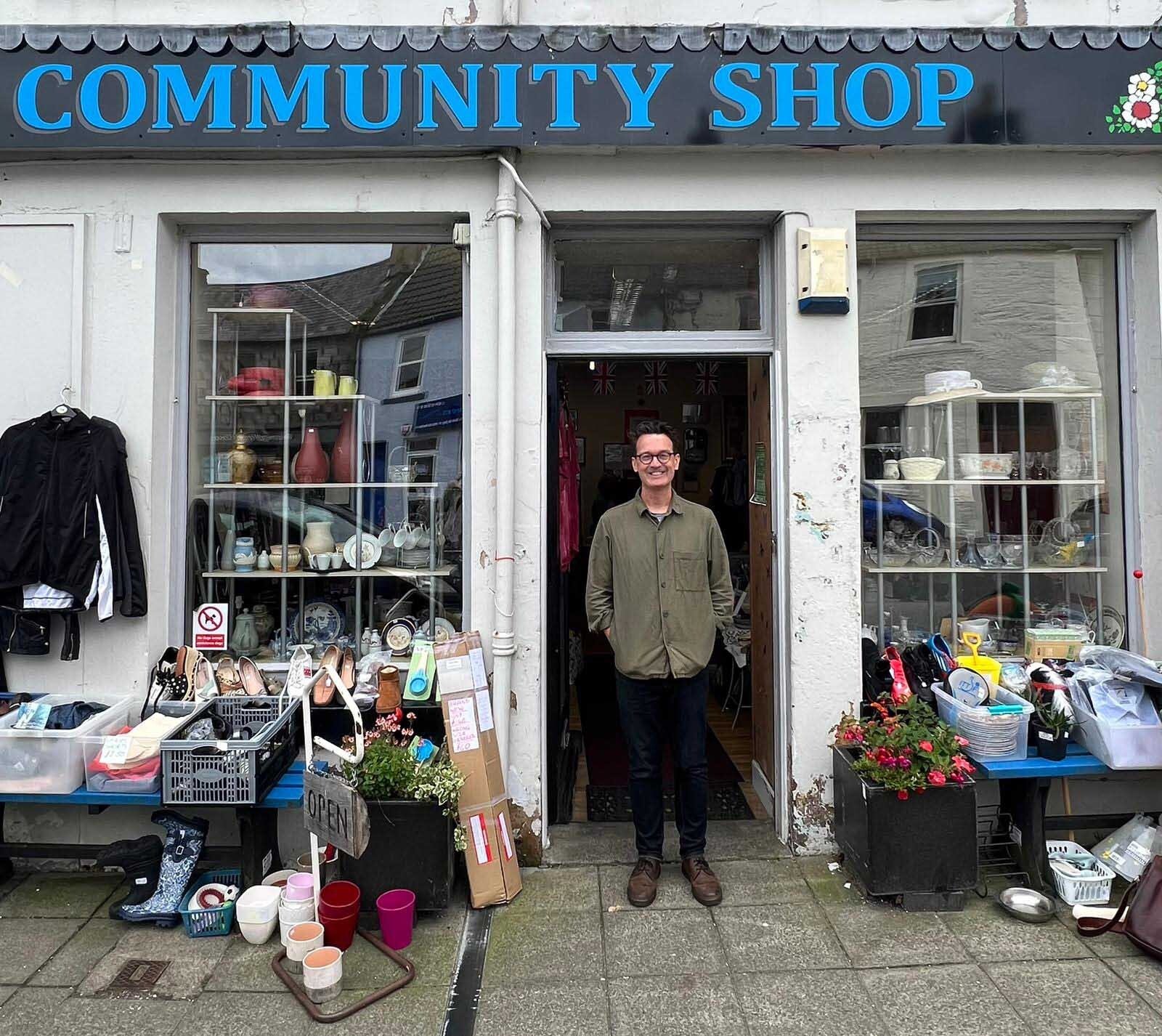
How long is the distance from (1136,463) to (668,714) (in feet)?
9.82

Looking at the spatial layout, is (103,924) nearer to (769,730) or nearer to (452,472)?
(452,472)

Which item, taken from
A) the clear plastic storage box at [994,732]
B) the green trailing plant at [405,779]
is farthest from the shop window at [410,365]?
the clear plastic storage box at [994,732]

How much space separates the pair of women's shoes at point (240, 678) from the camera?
430 centimetres

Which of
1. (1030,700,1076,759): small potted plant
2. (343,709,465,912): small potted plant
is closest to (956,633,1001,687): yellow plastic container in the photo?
(1030,700,1076,759): small potted plant

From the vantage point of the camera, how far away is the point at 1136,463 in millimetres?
4402

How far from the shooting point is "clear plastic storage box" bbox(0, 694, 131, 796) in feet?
12.0

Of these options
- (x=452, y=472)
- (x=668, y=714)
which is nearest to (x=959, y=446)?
(x=668, y=714)

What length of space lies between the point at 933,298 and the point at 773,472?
4.68 feet

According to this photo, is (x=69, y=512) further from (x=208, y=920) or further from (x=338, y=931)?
A: (x=338, y=931)

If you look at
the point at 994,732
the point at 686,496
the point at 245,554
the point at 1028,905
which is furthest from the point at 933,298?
the point at 686,496

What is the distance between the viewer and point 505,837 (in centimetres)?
377

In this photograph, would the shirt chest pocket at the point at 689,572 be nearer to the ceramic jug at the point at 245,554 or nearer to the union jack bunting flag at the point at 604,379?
the ceramic jug at the point at 245,554

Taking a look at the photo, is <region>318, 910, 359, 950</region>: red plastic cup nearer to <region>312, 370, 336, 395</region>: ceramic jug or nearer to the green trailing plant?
the green trailing plant

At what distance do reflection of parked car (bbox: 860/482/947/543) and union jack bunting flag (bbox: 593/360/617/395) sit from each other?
160 inches
